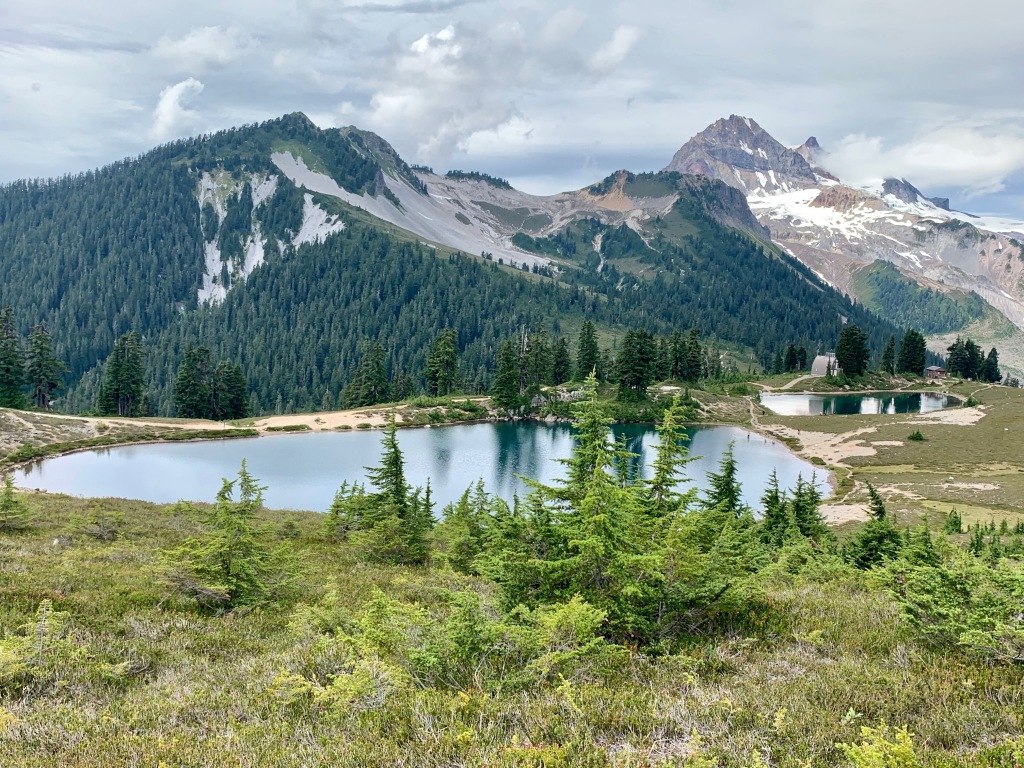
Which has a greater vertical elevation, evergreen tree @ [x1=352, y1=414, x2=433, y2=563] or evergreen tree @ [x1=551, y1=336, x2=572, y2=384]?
evergreen tree @ [x1=551, y1=336, x2=572, y2=384]

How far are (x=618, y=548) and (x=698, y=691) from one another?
298 centimetres

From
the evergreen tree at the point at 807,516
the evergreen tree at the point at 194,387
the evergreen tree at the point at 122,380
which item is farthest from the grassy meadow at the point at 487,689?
the evergreen tree at the point at 122,380

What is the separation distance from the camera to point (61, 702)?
7.11 meters

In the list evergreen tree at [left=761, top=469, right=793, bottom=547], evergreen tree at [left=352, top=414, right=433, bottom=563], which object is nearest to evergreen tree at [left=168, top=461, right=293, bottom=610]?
evergreen tree at [left=352, top=414, right=433, bottom=563]

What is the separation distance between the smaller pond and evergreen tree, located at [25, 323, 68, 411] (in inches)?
4298

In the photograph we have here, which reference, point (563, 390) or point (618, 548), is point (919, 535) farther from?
point (563, 390)

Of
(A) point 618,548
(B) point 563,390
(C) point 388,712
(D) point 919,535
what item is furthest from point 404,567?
(B) point 563,390

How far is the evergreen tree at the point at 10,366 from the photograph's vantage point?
236ft

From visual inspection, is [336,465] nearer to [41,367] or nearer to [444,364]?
[444,364]

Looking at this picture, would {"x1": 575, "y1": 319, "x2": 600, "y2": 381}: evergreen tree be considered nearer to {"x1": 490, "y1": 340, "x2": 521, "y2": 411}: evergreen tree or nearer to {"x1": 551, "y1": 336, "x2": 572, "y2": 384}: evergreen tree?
{"x1": 551, "y1": 336, "x2": 572, "y2": 384}: evergreen tree

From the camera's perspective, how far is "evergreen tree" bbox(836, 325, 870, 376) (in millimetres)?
121938

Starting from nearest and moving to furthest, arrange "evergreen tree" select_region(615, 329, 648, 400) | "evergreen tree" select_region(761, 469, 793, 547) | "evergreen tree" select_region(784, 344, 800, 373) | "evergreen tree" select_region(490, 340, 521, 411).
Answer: "evergreen tree" select_region(761, 469, 793, 547), "evergreen tree" select_region(490, 340, 521, 411), "evergreen tree" select_region(615, 329, 648, 400), "evergreen tree" select_region(784, 344, 800, 373)

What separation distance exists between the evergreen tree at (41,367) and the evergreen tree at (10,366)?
1764 mm

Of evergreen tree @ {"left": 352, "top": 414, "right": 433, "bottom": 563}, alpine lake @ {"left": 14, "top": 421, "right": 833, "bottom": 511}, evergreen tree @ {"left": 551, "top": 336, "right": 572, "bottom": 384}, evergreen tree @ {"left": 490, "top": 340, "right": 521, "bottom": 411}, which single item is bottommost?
alpine lake @ {"left": 14, "top": 421, "right": 833, "bottom": 511}
